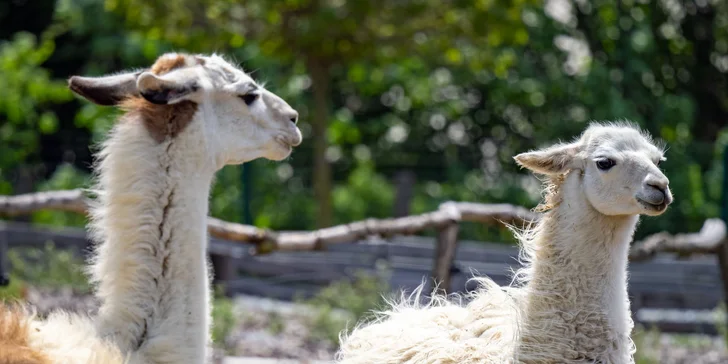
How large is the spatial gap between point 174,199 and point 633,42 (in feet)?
48.4

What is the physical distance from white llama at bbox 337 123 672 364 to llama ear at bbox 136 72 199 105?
138cm

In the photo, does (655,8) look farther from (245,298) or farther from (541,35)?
(245,298)

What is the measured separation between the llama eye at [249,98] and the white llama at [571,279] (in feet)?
3.97

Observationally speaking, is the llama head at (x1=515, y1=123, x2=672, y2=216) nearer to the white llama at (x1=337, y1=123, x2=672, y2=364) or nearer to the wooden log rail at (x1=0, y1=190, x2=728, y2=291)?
the white llama at (x1=337, y1=123, x2=672, y2=364)

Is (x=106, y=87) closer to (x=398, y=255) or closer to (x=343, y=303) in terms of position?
(x=343, y=303)

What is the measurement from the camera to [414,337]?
14.4 ft

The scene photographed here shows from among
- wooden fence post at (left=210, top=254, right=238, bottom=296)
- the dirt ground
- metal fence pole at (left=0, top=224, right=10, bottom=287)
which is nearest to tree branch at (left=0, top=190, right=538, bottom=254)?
the dirt ground

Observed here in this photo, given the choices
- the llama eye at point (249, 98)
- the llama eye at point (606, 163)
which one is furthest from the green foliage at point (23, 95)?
the llama eye at point (606, 163)

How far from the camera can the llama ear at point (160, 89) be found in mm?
4203

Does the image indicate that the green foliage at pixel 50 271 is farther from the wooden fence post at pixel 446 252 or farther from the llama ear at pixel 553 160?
the llama ear at pixel 553 160

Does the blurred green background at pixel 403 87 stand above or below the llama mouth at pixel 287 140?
above

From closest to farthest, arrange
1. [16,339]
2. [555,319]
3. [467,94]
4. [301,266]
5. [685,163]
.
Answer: [16,339] < [555,319] < [301,266] < [685,163] < [467,94]

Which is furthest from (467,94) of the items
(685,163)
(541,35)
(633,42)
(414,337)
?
(414,337)

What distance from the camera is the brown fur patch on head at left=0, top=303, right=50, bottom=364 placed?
337 cm
